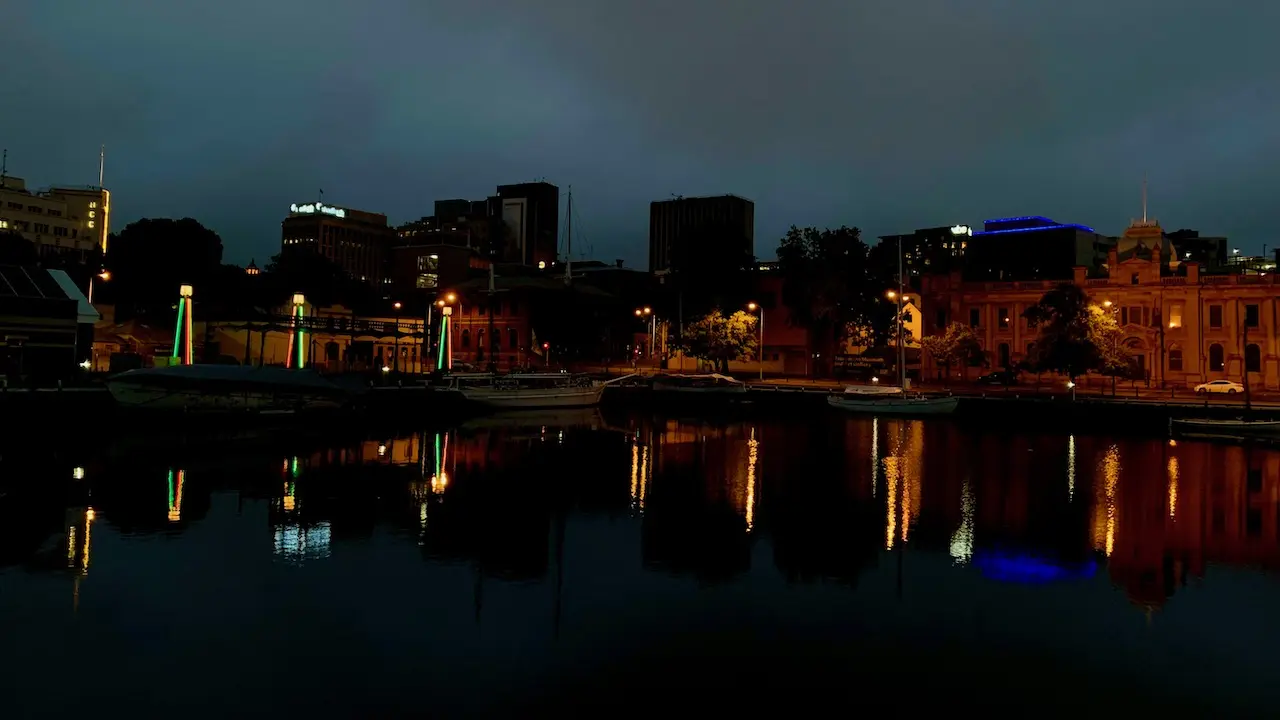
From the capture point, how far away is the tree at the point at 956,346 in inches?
3216

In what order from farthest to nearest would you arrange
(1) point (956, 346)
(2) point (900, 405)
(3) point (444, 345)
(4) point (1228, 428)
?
1. (1) point (956, 346)
2. (3) point (444, 345)
3. (2) point (900, 405)
4. (4) point (1228, 428)

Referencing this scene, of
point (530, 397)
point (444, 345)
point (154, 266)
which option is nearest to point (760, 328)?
point (530, 397)

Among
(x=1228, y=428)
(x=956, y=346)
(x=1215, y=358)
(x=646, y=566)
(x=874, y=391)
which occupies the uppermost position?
(x=956, y=346)

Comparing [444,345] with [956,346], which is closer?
[444,345]

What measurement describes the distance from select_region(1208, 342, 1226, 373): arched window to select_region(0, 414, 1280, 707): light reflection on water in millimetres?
45389

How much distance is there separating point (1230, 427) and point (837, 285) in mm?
38149

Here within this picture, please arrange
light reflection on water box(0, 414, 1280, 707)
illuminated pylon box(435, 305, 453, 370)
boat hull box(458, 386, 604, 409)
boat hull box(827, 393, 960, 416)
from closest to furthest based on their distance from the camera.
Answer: light reflection on water box(0, 414, 1280, 707) < boat hull box(827, 393, 960, 416) < boat hull box(458, 386, 604, 409) < illuminated pylon box(435, 305, 453, 370)

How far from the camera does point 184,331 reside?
5284 centimetres

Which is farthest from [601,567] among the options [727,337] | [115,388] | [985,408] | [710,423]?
[727,337]

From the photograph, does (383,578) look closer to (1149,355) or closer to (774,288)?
(1149,355)

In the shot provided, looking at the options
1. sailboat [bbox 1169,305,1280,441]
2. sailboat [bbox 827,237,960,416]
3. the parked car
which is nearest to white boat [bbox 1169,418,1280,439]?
sailboat [bbox 1169,305,1280,441]

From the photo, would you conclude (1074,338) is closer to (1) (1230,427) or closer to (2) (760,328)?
(1) (1230,427)

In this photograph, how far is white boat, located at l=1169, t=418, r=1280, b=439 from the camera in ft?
164

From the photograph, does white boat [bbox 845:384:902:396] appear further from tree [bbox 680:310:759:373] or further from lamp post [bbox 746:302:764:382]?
lamp post [bbox 746:302:764:382]
